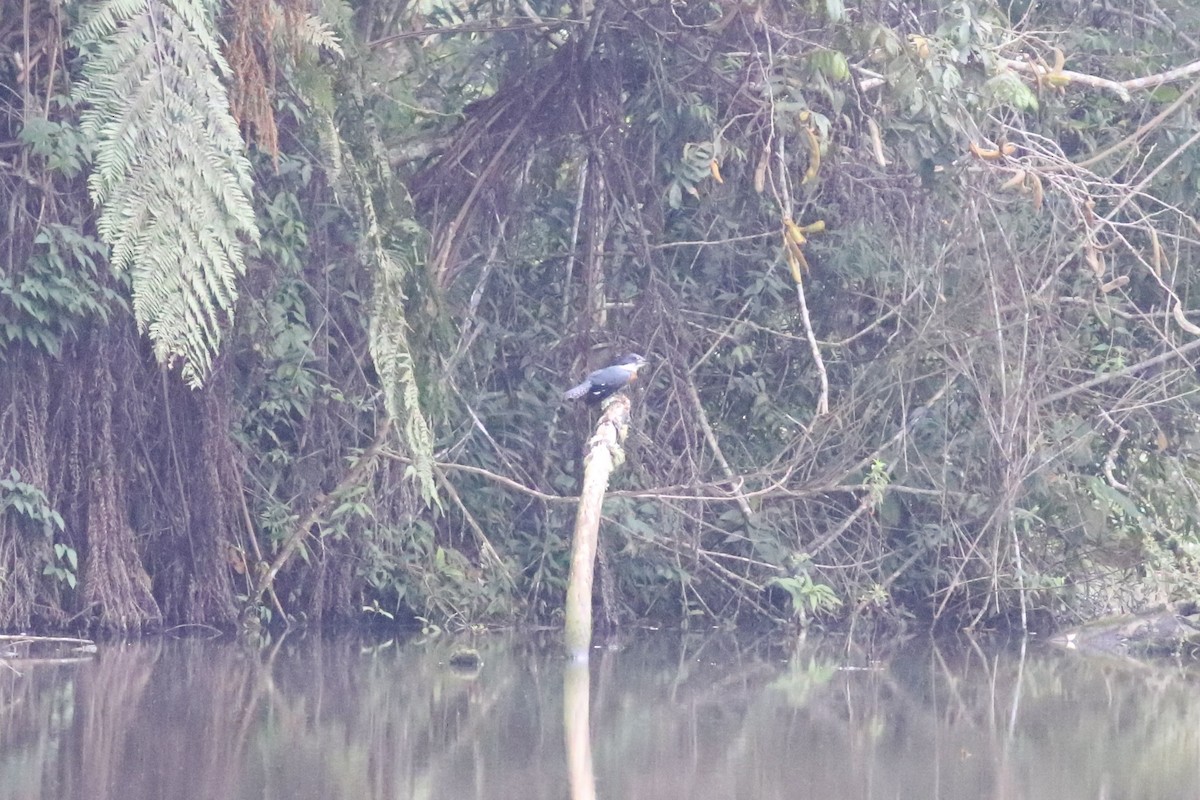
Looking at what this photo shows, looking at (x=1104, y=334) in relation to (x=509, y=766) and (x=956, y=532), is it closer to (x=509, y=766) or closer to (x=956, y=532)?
(x=956, y=532)

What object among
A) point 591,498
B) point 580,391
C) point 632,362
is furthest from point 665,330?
point 591,498

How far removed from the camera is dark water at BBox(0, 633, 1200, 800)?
5012 millimetres

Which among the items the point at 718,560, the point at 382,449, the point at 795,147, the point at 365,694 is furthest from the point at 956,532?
the point at 365,694

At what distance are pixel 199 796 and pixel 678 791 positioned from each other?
138 centimetres

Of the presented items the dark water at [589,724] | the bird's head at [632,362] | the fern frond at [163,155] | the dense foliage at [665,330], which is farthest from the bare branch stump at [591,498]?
the fern frond at [163,155]

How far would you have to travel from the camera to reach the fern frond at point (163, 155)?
5422 millimetres

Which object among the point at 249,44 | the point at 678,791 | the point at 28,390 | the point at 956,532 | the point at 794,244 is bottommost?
the point at 678,791

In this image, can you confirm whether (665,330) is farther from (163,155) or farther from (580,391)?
(163,155)

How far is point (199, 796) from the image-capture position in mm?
4629

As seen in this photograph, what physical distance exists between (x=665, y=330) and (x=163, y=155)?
4.09m

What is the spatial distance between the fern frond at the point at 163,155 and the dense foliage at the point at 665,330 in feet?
4.83

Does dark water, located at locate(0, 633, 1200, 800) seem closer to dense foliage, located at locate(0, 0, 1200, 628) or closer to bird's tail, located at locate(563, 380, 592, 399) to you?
dense foliage, located at locate(0, 0, 1200, 628)

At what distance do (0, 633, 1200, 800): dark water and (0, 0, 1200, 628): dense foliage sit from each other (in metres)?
0.86

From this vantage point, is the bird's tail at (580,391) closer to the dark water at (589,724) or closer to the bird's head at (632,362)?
the bird's head at (632,362)
